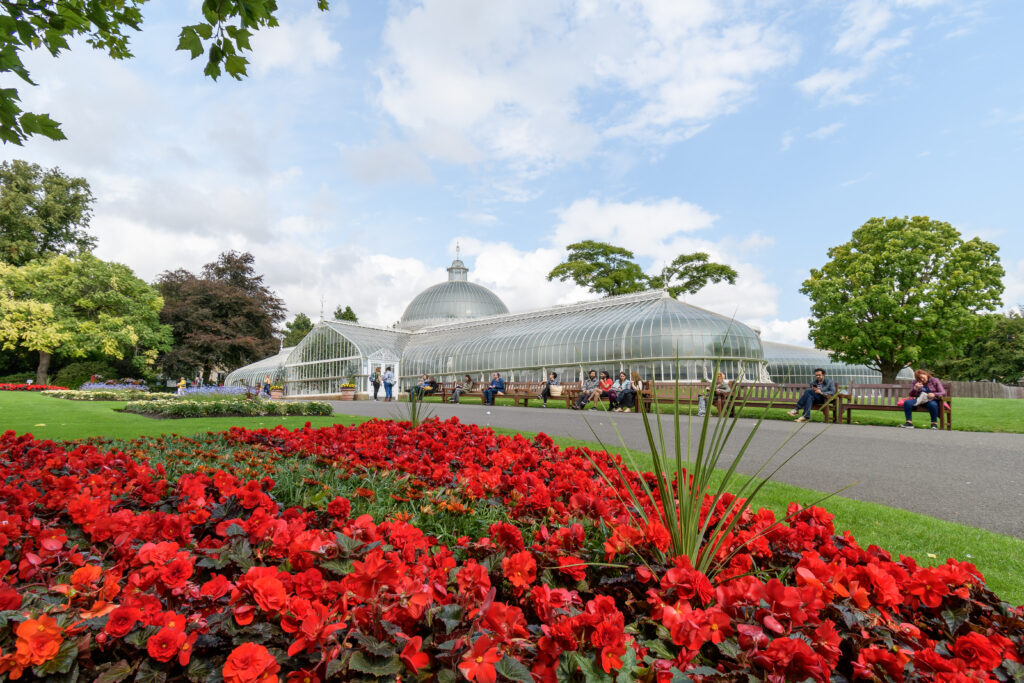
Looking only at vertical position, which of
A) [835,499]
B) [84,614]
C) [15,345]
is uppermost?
[15,345]

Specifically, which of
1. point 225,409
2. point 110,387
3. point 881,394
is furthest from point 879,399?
point 110,387

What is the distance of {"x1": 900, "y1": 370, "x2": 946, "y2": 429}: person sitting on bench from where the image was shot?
10.9 metres

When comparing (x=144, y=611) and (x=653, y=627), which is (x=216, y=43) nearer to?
(x=144, y=611)

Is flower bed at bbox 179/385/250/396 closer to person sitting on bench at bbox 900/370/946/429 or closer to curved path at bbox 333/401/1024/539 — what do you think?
curved path at bbox 333/401/1024/539

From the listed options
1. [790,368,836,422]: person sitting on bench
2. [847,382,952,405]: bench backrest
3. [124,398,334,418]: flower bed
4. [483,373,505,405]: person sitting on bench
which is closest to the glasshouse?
[847,382,952,405]: bench backrest

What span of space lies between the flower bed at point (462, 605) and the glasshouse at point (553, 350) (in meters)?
14.7

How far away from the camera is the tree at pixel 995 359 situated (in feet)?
136

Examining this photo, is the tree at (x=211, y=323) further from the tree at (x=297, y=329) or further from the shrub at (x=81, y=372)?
the tree at (x=297, y=329)

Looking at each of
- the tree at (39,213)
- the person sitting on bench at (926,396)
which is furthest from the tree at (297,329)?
the person sitting on bench at (926,396)

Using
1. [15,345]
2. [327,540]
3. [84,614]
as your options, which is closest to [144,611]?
[84,614]

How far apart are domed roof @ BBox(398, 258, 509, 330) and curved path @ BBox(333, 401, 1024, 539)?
43947mm

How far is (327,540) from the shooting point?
1.96 metres

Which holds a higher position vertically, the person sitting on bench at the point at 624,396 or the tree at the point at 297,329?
the tree at the point at 297,329

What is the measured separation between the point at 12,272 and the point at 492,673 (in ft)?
139
